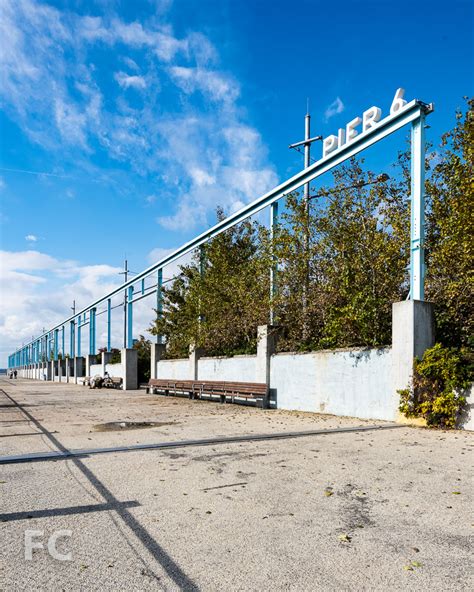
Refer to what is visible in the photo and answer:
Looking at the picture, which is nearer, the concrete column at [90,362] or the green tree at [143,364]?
the green tree at [143,364]

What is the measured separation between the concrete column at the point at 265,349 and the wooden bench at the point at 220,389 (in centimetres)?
44

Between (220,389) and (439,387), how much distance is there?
9830 mm

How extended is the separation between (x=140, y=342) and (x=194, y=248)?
18.6 meters

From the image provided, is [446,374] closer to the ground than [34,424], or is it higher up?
higher up

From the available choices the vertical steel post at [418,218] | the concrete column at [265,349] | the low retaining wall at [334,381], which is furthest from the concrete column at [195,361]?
the vertical steel post at [418,218]

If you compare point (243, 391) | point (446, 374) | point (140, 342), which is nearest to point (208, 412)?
point (243, 391)

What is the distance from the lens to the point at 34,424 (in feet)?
41.1

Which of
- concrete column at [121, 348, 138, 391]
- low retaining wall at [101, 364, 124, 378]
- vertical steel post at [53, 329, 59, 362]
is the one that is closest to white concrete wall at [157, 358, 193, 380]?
concrete column at [121, 348, 138, 391]

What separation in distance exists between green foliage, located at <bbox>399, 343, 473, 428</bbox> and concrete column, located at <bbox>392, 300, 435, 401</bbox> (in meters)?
0.25

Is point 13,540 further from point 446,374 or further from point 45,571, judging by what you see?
point 446,374

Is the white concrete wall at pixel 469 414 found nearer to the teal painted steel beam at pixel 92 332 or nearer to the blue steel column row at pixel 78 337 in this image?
the blue steel column row at pixel 78 337

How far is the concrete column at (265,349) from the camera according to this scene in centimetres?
1781

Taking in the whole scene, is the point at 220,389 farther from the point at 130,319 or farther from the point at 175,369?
the point at 130,319

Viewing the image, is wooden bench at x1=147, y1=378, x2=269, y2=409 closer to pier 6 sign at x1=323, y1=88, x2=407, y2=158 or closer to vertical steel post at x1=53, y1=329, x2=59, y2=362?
pier 6 sign at x1=323, y1=88, x2=407, y2=158
